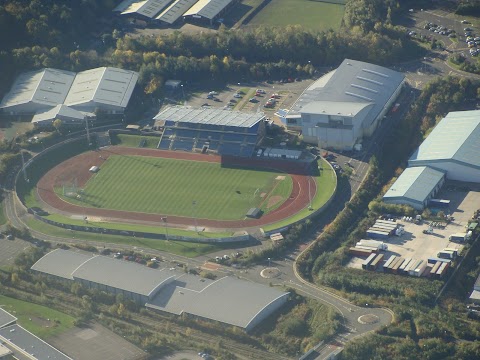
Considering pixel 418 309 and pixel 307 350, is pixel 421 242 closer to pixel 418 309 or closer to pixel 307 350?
pixel 418 309

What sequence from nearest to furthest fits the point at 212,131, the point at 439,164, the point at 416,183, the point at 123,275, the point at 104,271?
the point at 123,275 < the point at 104,271 < the point at 416,183 < the point at 439,164 < the point at 212,131

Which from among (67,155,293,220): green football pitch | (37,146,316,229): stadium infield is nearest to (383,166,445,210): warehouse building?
(37,146,316,229): stadium infield

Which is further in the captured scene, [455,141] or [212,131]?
[212,131]

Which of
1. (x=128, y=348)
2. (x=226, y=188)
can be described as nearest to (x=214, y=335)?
(x=128, y=348)

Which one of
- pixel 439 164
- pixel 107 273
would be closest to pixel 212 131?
pixel 439 164

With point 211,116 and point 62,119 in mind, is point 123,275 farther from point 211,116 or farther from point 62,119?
point 62,119

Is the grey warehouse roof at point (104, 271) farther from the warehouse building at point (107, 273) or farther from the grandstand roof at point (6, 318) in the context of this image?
the grandstand roof at point (6, 318)

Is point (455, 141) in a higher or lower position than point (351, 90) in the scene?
lower
